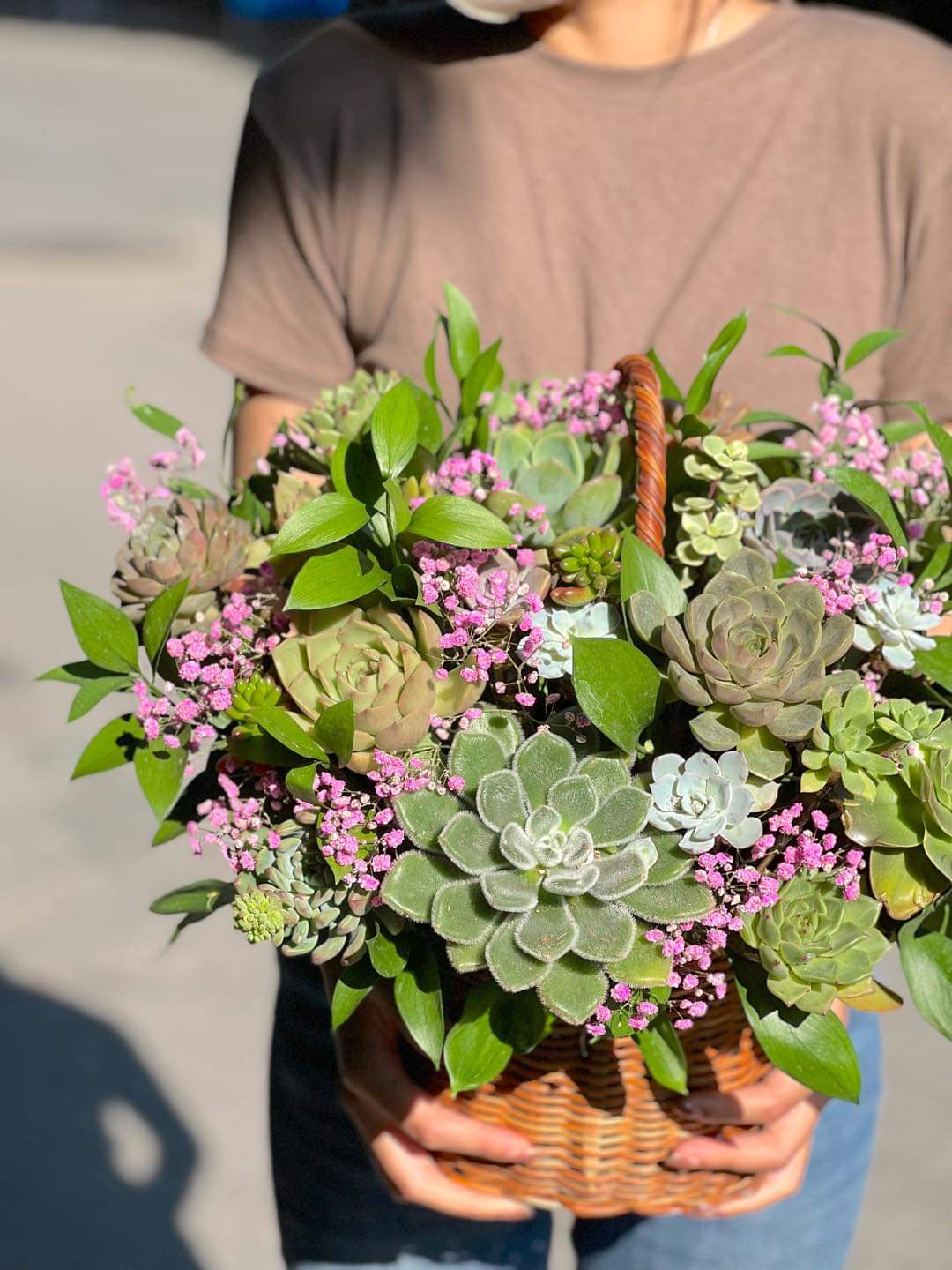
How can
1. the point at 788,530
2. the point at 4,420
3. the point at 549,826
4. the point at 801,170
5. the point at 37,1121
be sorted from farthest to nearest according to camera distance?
the point at 4,420
the point at 37,1121
the point at 801,170
the point at 788,530
the point at 549,826

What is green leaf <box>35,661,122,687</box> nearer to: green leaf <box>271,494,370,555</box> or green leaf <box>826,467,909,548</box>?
green leaf <box>271,494,370,555</box>

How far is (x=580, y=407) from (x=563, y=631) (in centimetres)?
19

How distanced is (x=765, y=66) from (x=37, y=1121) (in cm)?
147

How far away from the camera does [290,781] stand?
1.80 ft

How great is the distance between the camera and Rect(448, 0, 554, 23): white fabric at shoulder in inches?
33.9

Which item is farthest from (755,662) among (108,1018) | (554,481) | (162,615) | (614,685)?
(108,1018)

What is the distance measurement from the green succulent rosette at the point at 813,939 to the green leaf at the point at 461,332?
0.34 m

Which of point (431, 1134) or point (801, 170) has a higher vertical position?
point (801, 170)

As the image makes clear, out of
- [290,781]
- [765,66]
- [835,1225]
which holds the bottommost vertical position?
[835,1225]

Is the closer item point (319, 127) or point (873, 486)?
point (873, 486)

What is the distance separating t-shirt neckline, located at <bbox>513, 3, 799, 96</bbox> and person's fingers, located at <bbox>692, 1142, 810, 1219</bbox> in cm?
69

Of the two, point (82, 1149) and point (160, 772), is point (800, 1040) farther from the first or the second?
point (82, 1149)

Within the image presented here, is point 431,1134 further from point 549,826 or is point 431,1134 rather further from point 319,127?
point 319,127

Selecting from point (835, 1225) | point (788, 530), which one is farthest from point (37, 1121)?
point (788, 530)
